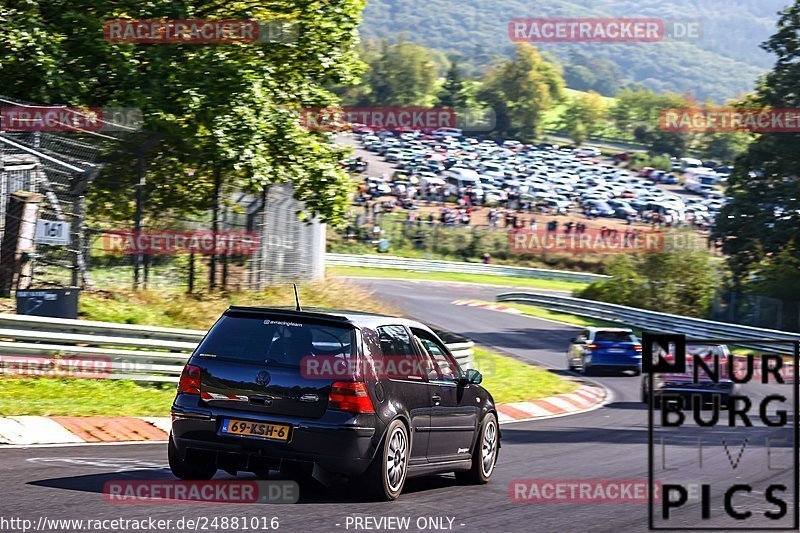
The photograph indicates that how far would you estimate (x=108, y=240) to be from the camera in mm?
18672

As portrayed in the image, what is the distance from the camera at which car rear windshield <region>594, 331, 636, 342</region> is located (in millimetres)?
26453

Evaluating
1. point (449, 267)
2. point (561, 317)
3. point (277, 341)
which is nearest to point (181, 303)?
point (277, 341)

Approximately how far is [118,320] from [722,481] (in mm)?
10414

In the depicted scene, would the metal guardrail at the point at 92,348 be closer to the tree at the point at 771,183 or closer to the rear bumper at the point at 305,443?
the rear bumper at the point at 305,443

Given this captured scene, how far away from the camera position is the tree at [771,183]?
138 feet

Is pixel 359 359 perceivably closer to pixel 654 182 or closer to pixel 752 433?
pixel 752 433

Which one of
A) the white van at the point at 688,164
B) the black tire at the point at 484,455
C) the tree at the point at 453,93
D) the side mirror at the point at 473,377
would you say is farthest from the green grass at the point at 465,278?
the tree at the point at 453,93

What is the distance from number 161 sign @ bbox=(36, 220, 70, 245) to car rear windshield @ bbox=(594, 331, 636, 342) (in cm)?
1383

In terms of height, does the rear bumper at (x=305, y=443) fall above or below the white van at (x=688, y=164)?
below

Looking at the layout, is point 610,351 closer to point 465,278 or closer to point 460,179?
point 465,278

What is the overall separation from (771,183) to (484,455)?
3643 centimetres

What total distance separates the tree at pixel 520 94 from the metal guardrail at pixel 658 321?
9567cm

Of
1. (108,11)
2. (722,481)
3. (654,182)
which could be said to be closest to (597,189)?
(654,182)

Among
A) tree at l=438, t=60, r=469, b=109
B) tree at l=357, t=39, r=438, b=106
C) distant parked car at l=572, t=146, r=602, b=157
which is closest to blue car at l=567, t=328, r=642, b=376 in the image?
distant parked car at l=572, t=146, r=602, b=157
